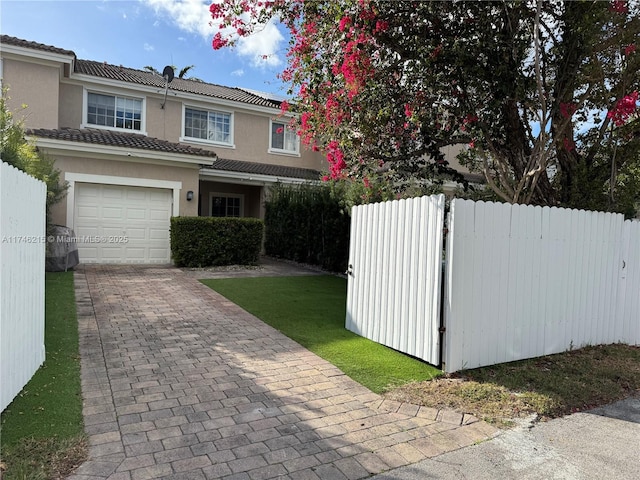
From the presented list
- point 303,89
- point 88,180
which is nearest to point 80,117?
point 88,180

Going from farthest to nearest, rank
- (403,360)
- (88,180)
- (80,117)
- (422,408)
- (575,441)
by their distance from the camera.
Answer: (80,117) < (88,180) < (403,360) < (422,408) < (575,441)

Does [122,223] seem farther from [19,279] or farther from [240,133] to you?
[19,279]

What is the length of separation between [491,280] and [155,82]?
16339 millimetres

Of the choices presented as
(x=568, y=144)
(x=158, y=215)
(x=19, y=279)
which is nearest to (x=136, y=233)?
(x=158, y=215)

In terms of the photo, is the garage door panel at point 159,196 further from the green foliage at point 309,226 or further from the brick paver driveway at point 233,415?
the brick paver driveway at point 233,415

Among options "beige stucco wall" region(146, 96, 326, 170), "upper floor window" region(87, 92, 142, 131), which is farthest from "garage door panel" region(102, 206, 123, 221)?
"beige stucco wall" region(146, 96, 326, 170)

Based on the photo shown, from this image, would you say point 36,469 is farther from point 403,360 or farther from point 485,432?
point 403,360

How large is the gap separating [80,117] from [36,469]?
14885 millimetres

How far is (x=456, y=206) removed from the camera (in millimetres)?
4852

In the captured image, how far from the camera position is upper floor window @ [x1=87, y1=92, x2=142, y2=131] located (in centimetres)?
1523

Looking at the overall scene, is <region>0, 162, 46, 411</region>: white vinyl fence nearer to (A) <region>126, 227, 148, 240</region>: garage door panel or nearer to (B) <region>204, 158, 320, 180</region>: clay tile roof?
(A) <region>126, 227, 148, 240</region>: garage door panel

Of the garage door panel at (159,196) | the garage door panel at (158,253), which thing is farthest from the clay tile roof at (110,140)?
the garage door panel at (158,253)

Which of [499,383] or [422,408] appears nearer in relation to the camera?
[422,408]

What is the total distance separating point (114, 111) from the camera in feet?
51.4
